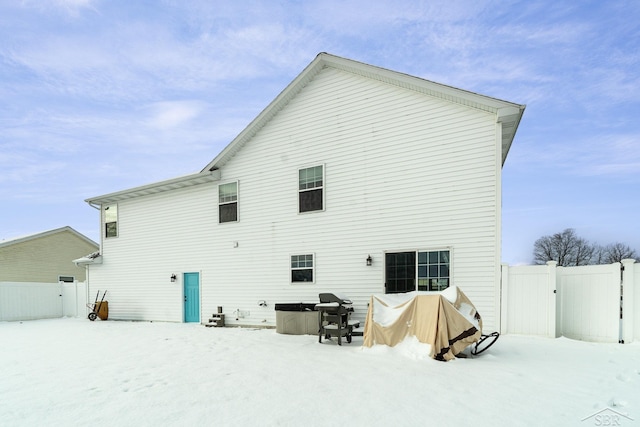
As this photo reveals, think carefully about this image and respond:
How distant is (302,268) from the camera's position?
10938 mm

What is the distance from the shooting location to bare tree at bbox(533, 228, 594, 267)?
40625mm

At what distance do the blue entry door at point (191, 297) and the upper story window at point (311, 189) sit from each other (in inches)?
219

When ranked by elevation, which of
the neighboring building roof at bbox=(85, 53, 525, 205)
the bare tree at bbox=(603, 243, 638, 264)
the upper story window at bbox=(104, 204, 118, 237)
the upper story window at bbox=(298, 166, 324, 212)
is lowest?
the bare tree at bbox=(603, 243, 638, 264)

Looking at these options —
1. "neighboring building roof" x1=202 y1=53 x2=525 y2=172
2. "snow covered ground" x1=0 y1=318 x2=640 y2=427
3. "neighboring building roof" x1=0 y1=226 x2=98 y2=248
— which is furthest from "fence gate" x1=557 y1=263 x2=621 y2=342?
"neighboring building roof" x1=0 y1=226 x2=98 y2=248

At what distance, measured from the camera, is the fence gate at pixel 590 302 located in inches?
295

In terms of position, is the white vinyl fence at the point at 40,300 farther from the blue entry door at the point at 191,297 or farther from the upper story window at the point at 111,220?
the blue entry door at the point at 191,297

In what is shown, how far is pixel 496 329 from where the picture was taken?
8.19m

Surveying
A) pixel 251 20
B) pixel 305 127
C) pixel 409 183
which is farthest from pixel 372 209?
pixel 251 20

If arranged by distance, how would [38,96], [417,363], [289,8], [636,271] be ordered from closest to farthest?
1. [417,363]
2. [636,271]
3. [289,8]
4. [38,96]

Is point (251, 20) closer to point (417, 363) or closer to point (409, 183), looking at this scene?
point (409, 183)

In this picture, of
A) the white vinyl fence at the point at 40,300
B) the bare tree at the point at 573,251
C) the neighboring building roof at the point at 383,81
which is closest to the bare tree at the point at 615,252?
the bare tree at the point at 573,251

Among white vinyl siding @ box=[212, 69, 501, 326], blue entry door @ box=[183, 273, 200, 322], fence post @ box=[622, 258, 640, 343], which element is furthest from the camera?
blue entry door @ box=[183, 273, 200, 322]

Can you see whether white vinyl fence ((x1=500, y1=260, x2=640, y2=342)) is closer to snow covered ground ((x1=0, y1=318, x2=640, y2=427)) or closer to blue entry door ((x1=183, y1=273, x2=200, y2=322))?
snow covered ground ((x1=0, y1=318, x2=640, y2=427))

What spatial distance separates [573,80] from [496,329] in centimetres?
1333
